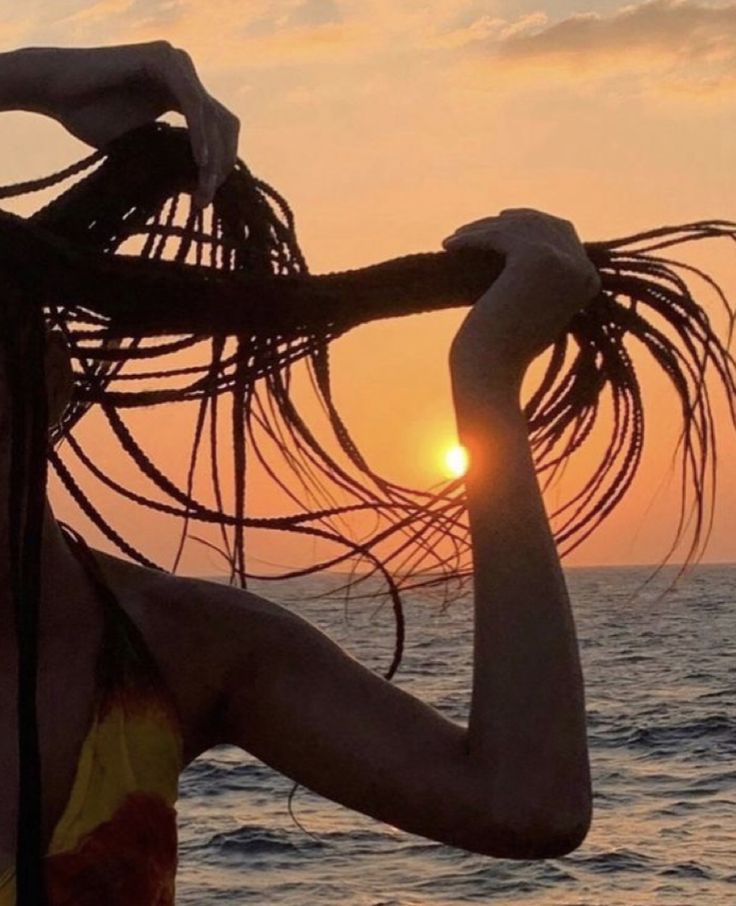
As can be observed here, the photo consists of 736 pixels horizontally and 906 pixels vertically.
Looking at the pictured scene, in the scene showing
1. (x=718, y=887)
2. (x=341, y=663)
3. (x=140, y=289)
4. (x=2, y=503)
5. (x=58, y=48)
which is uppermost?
(x=58, y=48)

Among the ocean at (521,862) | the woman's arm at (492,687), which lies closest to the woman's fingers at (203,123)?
the woman's arm at (492,687)

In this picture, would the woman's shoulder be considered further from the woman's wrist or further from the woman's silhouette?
the woman's wrist

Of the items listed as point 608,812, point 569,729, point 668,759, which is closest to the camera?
point 569,729

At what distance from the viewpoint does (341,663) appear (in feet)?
8.30

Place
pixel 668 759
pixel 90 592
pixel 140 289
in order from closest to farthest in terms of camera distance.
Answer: pixel 140 289
pixel 90 592
pixel 668 759

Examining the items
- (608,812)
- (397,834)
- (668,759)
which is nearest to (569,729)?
(397,834)

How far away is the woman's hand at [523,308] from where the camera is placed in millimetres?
2352

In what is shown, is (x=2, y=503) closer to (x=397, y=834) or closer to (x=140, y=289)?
(x=140, y=289)

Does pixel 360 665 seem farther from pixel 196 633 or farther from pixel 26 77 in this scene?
pixel 26 77

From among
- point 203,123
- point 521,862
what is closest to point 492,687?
point 203,123

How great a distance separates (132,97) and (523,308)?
62cm

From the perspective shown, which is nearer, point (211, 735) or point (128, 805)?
point (128, 805)

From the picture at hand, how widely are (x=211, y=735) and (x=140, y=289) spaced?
2.13 feet

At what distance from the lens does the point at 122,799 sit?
242 centimetres
